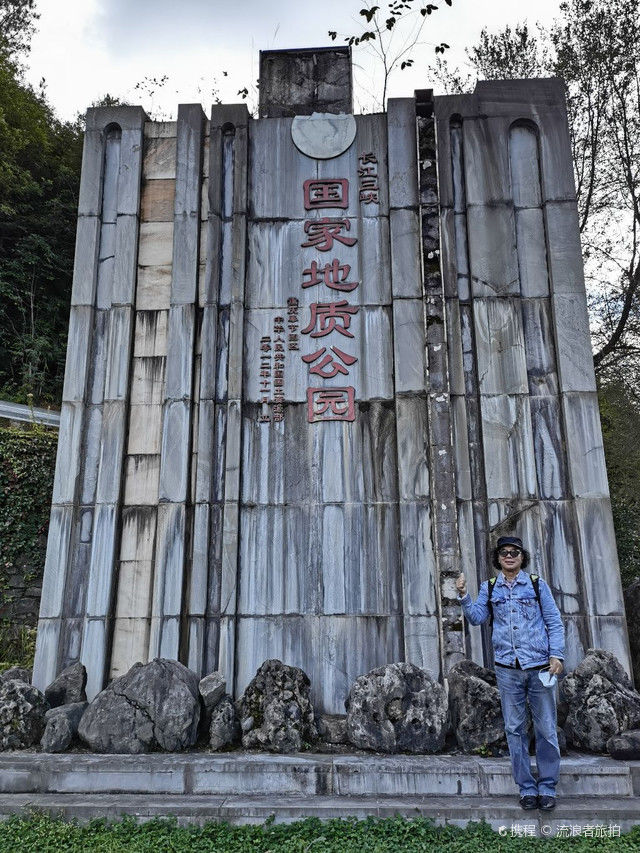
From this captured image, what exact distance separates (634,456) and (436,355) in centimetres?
662

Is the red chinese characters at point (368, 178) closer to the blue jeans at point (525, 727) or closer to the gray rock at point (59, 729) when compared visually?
the blue jeans at point (525, 727)

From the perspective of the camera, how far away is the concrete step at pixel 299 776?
16.1 feet

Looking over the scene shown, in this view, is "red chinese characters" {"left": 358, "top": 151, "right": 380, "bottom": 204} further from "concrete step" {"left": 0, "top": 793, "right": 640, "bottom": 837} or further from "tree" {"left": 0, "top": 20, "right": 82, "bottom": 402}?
"tree" {"left": 0, "top": 20, "right": 82, "bottom": 402}

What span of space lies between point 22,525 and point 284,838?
27.1ft

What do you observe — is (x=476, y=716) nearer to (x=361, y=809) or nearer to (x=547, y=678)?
(x=547, y=678)

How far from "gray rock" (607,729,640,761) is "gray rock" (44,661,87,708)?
14.9 feet

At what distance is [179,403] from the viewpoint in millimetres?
7293

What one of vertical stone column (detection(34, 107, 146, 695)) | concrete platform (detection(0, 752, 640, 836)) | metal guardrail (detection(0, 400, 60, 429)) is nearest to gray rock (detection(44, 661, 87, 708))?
vertical stone column (detection(34, 107, 146, 695))

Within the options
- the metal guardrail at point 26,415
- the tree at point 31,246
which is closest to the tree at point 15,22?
the tree at point 31,246

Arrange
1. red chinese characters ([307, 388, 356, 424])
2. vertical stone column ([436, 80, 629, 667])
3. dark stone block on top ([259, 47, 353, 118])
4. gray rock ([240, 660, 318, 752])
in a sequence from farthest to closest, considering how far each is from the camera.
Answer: dark stone block on top ([259, 47, 353, 118]), red chinese characters ([307, 388, 356, 424]), vertical stone column ([436, 80, 629, 667]), gray rock ([240, 660, 318, 752])

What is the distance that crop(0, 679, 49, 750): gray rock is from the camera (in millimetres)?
5629

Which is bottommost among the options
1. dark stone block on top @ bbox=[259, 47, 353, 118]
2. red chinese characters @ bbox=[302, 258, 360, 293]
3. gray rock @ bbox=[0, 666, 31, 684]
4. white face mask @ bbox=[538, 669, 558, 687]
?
gray rock @ bbox=[0, 666, 31, 684]

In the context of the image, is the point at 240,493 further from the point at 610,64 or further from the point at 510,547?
the point at 610,64

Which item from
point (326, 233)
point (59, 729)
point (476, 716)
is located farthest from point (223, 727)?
point (326, 233)
